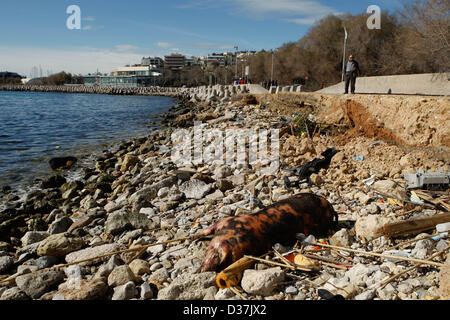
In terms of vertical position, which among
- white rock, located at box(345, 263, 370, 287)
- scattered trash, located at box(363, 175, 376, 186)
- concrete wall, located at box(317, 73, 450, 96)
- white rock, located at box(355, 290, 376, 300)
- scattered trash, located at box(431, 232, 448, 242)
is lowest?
white rock, located at box(355, 290, 376, 300)

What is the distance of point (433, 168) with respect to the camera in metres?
4.96

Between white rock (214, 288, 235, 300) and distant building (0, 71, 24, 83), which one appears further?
distant building (0, 71, 24, 83)

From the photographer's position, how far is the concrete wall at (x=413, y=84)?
1148cm

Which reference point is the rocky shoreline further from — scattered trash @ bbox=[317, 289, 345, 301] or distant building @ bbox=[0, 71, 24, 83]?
distant building @ bbox=[0, 71, 24, 83]

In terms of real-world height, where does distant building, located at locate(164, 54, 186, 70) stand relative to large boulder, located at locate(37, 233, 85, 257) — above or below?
above

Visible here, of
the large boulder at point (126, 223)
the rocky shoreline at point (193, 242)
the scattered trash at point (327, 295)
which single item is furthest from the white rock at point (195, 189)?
the scattered trash at point (327, 295)

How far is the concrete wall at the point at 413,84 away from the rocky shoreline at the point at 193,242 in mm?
6523

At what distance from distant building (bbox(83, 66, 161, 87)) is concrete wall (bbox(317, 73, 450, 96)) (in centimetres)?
11446

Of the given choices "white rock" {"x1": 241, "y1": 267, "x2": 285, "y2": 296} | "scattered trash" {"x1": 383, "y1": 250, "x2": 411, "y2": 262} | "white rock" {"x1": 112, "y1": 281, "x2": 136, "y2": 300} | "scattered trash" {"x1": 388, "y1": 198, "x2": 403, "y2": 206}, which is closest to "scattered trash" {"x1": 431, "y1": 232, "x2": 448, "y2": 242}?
"scattered trash" {"x1": 383, "y1": 250, "x2": 411, "y2": 262}

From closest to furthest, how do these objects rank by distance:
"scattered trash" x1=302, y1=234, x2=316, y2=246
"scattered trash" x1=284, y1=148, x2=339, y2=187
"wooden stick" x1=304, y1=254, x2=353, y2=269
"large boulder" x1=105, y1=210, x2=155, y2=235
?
"wooden stick" x1=304, y1=254, x2=353, y2=269, "scattered trash" x1=302, y1=234, x2=316, y2=246, "large boulder" x1=105, y1=210, x2=155, y2=235, "scattered trash" x1=284, y1=148, x2=339, y2=187

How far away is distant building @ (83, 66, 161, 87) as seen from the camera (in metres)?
128

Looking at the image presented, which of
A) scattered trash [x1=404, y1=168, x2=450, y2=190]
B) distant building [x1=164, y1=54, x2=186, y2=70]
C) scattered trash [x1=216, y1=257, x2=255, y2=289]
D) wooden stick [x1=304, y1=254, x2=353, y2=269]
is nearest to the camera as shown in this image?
scattered trash [x1=216, y1=257, x2=255, y2=289]

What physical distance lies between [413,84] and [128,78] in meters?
134
